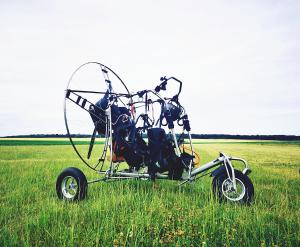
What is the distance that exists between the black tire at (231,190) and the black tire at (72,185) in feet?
9.36

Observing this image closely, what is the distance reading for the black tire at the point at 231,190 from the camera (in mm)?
5035

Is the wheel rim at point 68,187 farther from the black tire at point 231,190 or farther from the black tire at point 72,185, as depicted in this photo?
the black tire at point 231,190

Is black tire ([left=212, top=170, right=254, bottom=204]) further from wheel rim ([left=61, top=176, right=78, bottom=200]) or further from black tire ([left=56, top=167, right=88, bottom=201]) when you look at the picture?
wheel rim ([left=61, top=176, right=78, bottom=200])

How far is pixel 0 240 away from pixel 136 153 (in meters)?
3.25

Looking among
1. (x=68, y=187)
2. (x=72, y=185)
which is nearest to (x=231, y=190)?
(x=72, y=185)

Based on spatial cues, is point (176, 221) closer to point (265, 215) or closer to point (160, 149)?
point (265, 215)

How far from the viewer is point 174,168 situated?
5.78m

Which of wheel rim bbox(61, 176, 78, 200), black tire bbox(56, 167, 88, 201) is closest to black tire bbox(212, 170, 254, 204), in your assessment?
black tire bbox(56, 167, 88, 201)

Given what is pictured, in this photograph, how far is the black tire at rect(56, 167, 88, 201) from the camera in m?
5.79

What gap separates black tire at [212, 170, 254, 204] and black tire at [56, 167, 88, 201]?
2852 mm

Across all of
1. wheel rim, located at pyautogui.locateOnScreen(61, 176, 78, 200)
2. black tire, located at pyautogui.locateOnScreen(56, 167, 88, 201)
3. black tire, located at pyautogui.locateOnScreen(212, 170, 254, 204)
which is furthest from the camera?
wheel rim, located at pyautogui.locateOnScreen(61, 176, 78, 200)

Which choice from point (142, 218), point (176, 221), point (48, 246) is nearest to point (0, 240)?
point (48, 246)

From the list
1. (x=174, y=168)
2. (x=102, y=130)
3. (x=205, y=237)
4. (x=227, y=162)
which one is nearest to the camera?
(x=205, y=237)

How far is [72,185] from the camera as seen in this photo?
20.4ft
